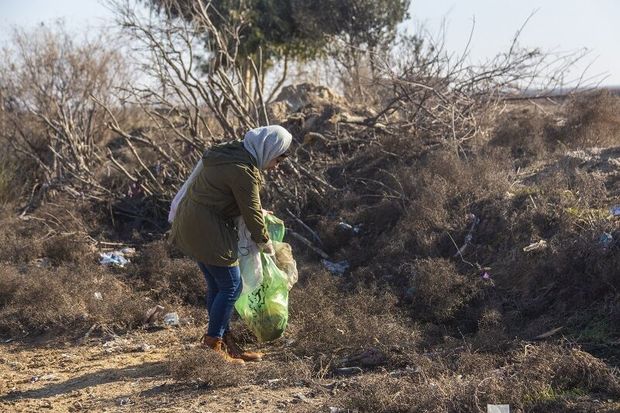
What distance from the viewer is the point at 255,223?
4.57 meters

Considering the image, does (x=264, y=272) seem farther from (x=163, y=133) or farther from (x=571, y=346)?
(x=163, y=133)

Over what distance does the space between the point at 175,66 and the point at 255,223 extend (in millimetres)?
4134

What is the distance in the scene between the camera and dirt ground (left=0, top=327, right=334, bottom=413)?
418 cm

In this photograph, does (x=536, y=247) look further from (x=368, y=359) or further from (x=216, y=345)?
(x=216, y=345)

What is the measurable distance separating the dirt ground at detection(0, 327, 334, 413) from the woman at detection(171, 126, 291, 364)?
0.45 m

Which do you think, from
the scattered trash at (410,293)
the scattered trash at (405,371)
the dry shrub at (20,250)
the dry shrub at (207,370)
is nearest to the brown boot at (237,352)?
the dry shrub at (207,370)

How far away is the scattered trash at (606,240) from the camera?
5215mm

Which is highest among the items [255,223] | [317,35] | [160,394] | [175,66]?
[317,35]

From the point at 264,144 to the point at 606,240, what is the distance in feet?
8.41

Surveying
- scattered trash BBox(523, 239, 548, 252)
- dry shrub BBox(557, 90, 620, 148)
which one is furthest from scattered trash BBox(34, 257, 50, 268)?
dry shrub BBox(557, 90, 620, 148)

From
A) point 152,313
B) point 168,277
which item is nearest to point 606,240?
point 152,313

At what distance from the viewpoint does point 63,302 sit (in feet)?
20.4

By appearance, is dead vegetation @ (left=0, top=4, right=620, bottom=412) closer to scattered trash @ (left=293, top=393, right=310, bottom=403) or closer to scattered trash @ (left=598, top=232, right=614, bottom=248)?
scattered trash @ (left=598, top=232, right=614, bottom=248)

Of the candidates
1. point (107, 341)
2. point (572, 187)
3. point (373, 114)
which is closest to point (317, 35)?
point (373, 114)
